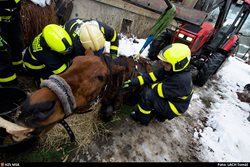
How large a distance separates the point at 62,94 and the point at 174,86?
2.08 m

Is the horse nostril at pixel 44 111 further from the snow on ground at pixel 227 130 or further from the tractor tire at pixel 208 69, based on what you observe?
the tractor tire at pixel 208 69

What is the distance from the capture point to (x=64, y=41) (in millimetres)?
2789

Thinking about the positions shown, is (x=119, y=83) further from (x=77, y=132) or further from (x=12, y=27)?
(x=12, y=27)

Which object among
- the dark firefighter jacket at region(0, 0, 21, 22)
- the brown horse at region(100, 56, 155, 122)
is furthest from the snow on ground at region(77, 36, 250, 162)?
the dark firefighter jacket at region(0, 0, 21, 22)

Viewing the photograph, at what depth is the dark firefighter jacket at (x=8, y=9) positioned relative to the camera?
2736mm

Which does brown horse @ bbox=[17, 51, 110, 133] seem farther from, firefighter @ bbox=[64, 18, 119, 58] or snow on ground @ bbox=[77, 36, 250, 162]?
snow on ground @ bbox=[77, 36, 250, 162]

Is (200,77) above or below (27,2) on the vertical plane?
below

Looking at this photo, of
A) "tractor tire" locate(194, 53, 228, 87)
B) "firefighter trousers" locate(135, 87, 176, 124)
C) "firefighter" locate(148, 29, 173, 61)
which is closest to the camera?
"firefighter trousers" locate(135, 87, 176, 124)

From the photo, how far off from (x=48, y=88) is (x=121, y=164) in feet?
6.10

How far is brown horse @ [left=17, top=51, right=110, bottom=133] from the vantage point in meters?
1.32

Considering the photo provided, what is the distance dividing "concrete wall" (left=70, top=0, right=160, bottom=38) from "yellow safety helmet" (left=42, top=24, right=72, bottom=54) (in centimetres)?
373

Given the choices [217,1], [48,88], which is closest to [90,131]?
[48,88]

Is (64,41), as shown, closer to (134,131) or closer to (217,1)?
(134,131)

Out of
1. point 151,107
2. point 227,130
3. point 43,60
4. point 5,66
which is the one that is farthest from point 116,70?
point 227,130
